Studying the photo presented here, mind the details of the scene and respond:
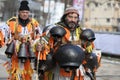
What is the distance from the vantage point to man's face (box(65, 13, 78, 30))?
5426 mm

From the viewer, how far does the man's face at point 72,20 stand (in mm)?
5426

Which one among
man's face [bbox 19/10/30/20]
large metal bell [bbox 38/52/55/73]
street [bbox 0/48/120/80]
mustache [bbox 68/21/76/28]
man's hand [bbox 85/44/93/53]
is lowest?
street [bbox 0/48/120/80]

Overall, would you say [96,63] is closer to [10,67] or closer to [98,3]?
[10,67]

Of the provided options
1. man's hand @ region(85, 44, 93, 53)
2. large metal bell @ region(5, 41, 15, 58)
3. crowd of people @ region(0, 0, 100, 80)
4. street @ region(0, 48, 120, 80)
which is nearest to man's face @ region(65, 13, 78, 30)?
crowd of people @ region(0, 0, 100, 80)

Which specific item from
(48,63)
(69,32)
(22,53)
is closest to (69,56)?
(48,63)

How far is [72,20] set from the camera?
5422mm

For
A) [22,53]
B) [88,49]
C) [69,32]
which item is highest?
[69,32]

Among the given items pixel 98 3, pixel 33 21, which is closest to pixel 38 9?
pixel 98 3

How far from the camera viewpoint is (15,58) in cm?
702

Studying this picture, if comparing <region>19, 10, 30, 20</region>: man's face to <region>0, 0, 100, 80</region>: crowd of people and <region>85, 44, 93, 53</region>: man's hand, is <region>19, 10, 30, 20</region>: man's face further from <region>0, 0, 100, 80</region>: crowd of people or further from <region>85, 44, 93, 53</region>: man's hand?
<region>85, 44, 93, 53</region>: man's hand

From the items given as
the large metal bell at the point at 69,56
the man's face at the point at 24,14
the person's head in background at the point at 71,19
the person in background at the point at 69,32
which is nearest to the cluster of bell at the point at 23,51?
Result: the man's face at the point at 24,14

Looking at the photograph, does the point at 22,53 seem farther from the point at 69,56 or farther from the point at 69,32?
the point at 69,56

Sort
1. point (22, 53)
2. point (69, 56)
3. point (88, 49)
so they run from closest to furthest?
1. point (69, 56)
2. point (88, 49)
3. point (22, 53)

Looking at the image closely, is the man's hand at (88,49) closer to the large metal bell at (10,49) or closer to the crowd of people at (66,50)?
the crowd of people at (66,50)
